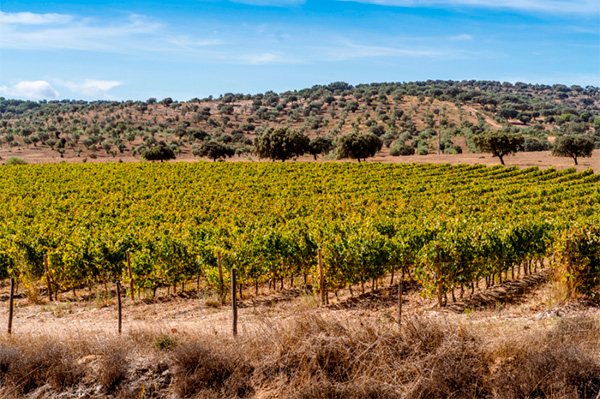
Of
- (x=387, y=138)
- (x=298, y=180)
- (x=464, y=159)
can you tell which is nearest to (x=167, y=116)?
(x=387, y=138)

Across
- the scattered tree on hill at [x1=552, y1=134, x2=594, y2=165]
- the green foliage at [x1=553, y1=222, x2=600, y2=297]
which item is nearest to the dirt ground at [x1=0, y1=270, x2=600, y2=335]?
the green foliage at [x1=553, y1=222, x2=600, y2=297]

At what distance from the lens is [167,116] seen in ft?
539

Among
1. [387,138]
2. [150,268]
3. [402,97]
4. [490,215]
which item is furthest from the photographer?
[402,97]

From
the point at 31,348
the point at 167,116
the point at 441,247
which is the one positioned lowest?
the point at 31,348

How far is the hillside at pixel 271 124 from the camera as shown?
10956 centimetres

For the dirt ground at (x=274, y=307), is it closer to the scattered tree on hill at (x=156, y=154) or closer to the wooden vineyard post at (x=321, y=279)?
the wooden vineyard post at (x=321, y=279)

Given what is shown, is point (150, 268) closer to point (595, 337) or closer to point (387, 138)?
point (595, 337)

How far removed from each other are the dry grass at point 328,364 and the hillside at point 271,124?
86.6 metres

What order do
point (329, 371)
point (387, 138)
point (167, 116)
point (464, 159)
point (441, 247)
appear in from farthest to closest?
point (167, 116) < point (387, 138) < point (464, 159) < point (441, 247) < point (329, 371)

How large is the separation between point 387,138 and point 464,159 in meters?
46.2

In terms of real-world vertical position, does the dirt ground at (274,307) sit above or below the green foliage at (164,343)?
below

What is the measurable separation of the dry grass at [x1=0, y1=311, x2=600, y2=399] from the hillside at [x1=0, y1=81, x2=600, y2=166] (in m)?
86.6

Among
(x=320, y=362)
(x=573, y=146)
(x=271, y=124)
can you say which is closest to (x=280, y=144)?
(x=573, y=146)

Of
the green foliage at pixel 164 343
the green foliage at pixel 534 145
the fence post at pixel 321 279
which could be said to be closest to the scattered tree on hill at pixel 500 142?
the green foliage at pixel 534 145
